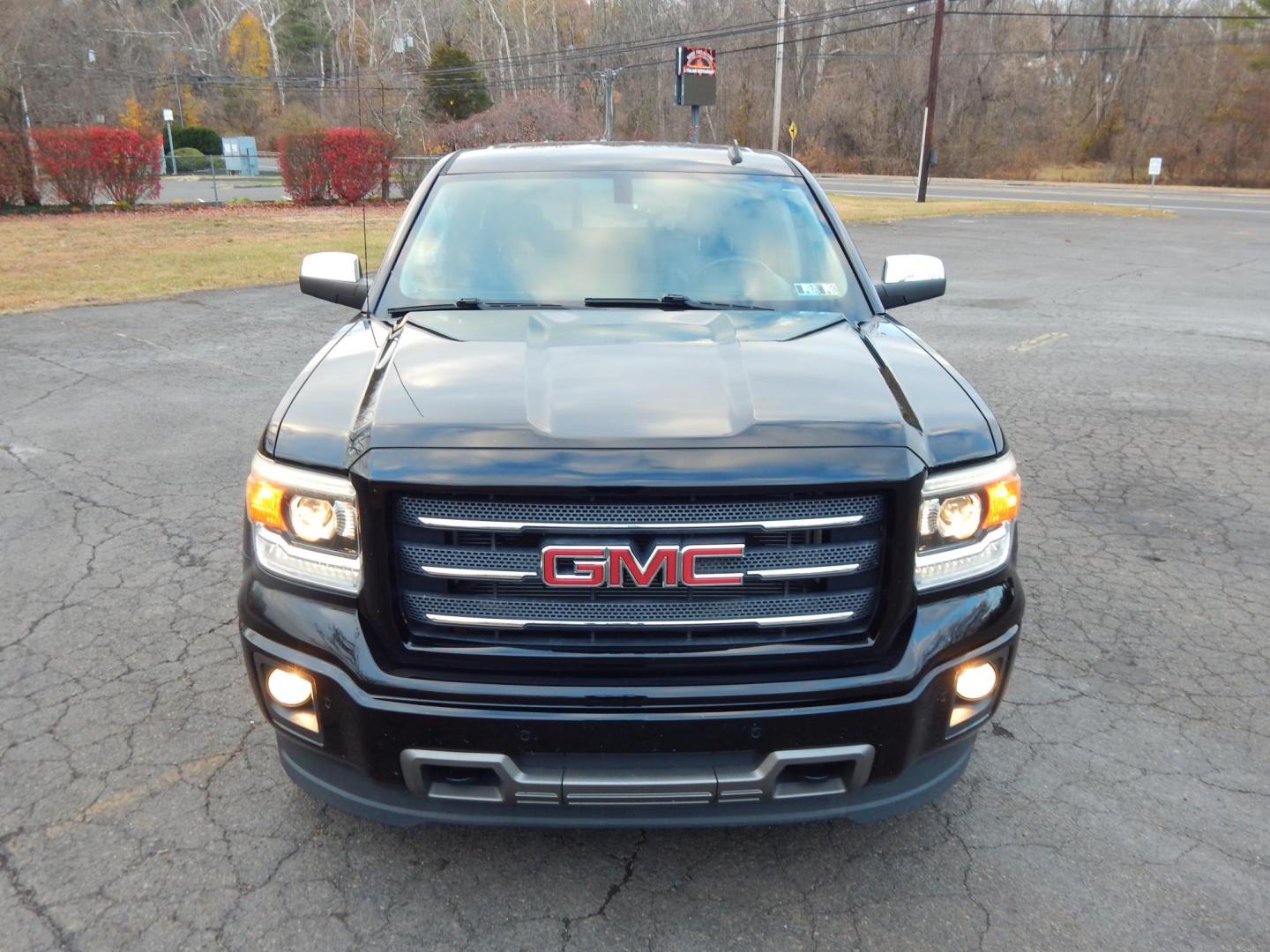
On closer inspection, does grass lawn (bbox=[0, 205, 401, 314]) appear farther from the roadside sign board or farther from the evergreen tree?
the evergreen tree

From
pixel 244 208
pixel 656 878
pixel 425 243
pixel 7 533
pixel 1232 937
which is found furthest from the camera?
pixel 244 208

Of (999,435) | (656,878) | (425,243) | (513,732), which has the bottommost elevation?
(656,878)

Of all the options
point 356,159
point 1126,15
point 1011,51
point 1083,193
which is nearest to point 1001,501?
point 356,159

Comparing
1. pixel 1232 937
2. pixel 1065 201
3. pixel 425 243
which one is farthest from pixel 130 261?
pixel 1065 201

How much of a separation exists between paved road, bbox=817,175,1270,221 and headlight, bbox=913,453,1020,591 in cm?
2818

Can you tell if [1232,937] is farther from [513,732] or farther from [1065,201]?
[1065,201]

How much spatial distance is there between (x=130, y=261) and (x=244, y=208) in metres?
11.6

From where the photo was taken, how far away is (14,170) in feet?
75.4

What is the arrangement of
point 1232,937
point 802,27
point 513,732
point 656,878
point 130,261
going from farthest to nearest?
point 802,27
point 130,261
point 656,878
point 1232,937
point 513,732

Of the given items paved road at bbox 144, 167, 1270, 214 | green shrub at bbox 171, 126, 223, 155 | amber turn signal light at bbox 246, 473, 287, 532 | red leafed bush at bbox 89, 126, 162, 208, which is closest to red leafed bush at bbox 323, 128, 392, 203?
paved road at bbox 144, 167, 1270, 214

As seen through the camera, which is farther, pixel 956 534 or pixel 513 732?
pixel 956 534

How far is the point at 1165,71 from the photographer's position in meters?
51.9

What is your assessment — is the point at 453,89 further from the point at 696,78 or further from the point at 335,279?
the point at 335,279

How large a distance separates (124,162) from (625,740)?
25940 millimetres
